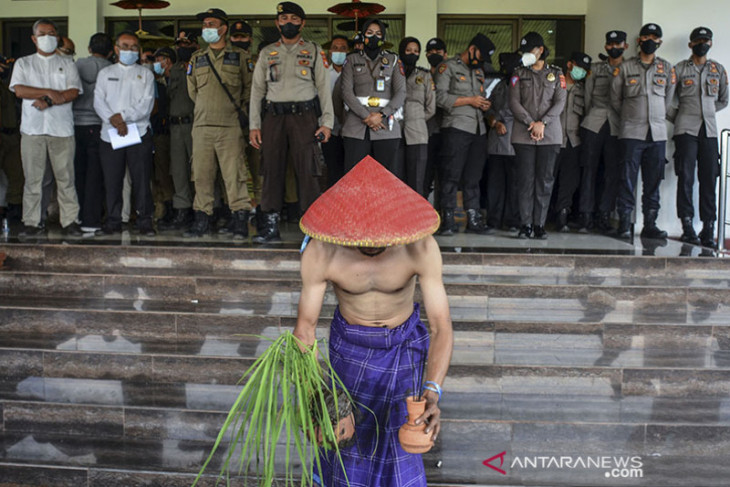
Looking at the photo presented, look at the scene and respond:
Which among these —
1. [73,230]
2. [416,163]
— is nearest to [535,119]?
[416,163]

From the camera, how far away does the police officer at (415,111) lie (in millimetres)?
7324

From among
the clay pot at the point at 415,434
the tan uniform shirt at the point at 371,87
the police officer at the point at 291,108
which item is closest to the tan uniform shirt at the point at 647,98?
the tan uniform shirt at the point at 371,87

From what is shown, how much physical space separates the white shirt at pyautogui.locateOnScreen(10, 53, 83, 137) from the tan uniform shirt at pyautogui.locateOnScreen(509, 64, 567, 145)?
3939 mm

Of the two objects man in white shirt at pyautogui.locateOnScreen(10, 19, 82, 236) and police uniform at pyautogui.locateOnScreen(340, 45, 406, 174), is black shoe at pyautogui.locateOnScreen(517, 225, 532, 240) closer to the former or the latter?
police uniform at pyautogui.locateOnScreen(340, 45, 406, 174)

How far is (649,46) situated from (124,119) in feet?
15.8

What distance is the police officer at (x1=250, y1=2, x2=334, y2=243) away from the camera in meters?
6.59

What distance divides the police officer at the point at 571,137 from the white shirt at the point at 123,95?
412 cm

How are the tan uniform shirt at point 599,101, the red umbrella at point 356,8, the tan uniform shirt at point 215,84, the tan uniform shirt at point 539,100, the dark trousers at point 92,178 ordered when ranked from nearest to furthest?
1. the tan uniform shirt at point 215,84
2. the tan uniform shirt at point 539,100
3. the dark trousers at point 92,178
4. the tan uniform shirt at point 599,101
5. the red umbrella at point 356,8

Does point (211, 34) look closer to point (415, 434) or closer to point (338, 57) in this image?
point (338, 57)

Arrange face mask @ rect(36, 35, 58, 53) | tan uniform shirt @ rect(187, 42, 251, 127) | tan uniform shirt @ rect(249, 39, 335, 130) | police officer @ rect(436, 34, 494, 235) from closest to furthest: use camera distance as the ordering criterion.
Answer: tan uniform shirt @ rect(249, 39, 335, 130) < face mask @ rect(36, 35, 58, 53) < tan uniform shirt @ rect(187, 42, 251, 127) < police officer @ rect(436, 34, 494, 235)

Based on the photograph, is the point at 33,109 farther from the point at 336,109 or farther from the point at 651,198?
the point at 651,198

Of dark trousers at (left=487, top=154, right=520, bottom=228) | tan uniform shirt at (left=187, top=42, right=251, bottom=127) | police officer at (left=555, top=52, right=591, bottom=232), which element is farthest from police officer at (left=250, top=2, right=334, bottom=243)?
police officer at (left=555, top=52, right=591, bottom=232)

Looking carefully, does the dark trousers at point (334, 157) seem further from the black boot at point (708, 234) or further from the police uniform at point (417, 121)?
the black boot at point (708, 234)

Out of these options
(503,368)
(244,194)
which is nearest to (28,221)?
(244,194)
